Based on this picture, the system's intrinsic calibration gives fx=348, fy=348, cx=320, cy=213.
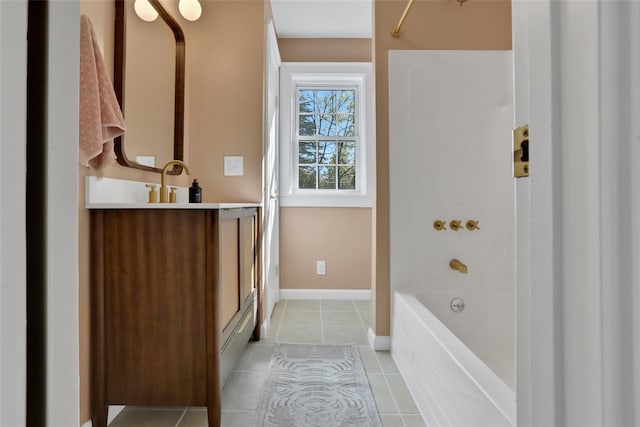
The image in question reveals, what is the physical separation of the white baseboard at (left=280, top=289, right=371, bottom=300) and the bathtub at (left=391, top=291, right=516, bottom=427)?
136 centimetres

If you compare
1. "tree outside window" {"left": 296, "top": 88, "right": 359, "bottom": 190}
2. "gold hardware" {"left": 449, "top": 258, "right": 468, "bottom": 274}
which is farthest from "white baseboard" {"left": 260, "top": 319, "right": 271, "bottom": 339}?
"tree outside window" {"left": 296, "top": 88, "right": 359, "bottom": 190}

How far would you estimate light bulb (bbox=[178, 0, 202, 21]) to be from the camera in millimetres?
2117

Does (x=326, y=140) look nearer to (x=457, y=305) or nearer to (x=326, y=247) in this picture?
(x=326, y=247)

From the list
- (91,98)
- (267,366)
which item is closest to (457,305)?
(267,366)

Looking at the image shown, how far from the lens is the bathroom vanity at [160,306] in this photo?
134cm

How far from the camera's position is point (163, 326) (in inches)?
53.2

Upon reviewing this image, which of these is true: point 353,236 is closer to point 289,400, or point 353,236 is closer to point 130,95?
point 289,400

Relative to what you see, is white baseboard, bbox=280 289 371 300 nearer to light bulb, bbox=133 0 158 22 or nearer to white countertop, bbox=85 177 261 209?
white countertop, bbox=85 177 261 209

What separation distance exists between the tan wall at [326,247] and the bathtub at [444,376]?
4.49 ft

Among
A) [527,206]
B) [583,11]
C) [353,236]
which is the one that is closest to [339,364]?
[353,236]

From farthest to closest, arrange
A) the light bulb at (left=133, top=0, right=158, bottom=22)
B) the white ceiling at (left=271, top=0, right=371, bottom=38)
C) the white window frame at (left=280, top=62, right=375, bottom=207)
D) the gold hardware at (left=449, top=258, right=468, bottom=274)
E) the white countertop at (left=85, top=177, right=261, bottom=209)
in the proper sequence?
the white window frame at (left=280, top=62, right=375, bottom=207) → the white ceiling at (left=271, top=0, right=371, bottom=38) → the gold hardware at (left=449, top=258, right=468, bottom=274) → the light bulb at (left=133, top=0, right=158, bottom=22) → the white countertop at (left=85, top=177, right=261, bottom=209)

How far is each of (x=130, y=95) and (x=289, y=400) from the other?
161 centimetres

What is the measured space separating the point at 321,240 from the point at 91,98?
2.35 m

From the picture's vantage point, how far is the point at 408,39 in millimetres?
2062
